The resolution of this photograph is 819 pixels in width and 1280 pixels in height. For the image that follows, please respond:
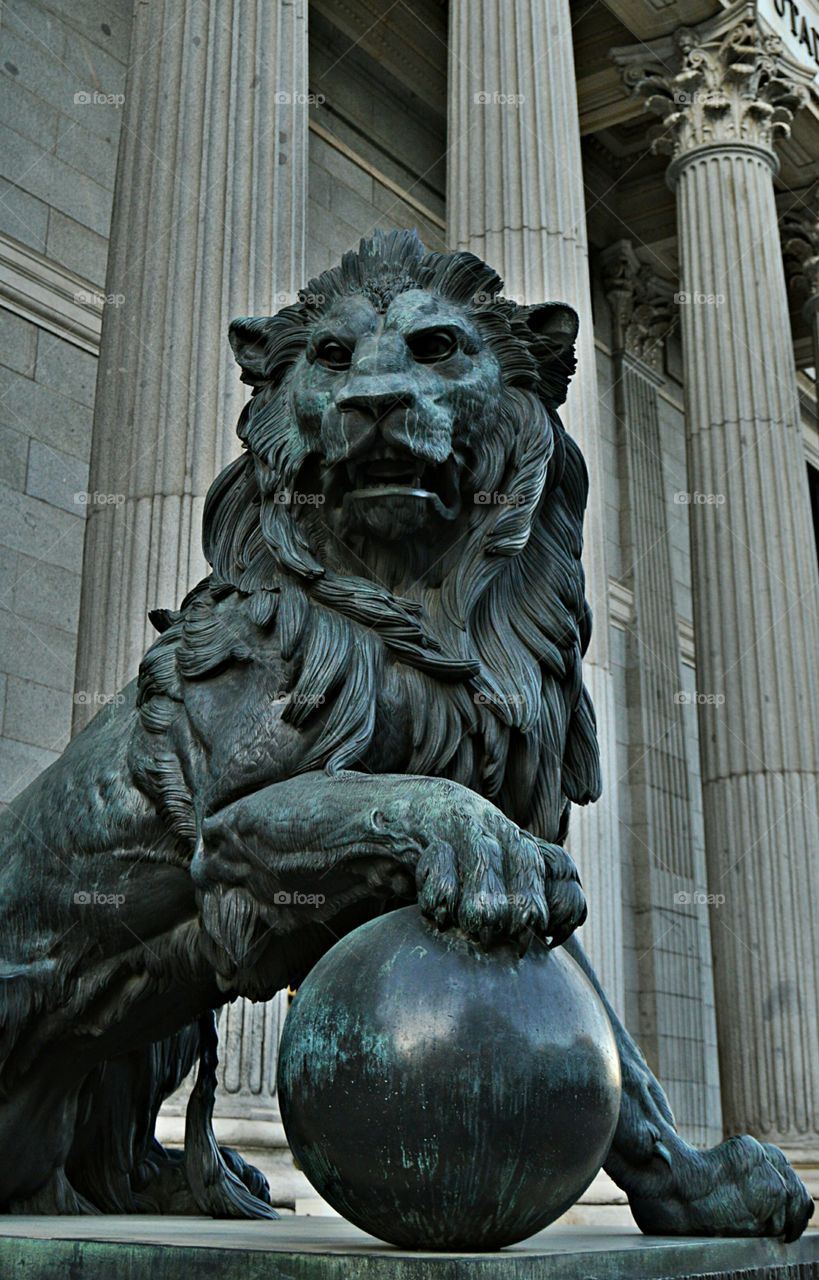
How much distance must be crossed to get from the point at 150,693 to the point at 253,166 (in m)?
7.19

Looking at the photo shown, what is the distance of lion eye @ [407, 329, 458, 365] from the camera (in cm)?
304

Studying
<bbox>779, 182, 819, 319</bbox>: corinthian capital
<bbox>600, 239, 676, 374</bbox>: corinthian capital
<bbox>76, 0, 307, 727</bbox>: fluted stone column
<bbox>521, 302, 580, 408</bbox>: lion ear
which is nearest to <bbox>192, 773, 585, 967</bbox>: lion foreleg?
<bbox>521, 302, 580, 408</bbox>: lion ear

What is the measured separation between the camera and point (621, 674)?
69.8 feet

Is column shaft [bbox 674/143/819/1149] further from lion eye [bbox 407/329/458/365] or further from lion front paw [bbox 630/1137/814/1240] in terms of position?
lion eye [bbox 407/329/458/365]

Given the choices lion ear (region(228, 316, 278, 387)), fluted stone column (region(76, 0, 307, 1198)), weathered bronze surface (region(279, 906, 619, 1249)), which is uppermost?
fluted stone column (region(76, 0, 307, 1198))

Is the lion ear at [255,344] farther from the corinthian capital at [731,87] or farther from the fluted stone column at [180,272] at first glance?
the corinthian capital at [731,87]

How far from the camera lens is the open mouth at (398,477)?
2.94m

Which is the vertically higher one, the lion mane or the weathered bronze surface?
the lion mane

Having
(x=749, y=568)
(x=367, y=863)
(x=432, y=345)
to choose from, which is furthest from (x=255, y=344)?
(x=749, y=568)

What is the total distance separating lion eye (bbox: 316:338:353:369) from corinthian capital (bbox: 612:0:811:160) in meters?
15.2

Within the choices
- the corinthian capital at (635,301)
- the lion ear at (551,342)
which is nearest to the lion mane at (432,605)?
the lion ear at (551,342)

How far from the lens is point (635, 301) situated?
23.2m

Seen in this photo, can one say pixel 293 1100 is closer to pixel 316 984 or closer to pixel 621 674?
pixel 316 984

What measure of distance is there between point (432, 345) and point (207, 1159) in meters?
1.91
